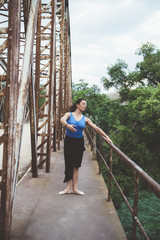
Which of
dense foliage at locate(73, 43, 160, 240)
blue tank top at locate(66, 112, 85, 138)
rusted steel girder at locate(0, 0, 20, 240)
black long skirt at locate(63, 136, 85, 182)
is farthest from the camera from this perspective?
dense foliage at locate(73, 43, 160, 240)

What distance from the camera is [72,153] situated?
3.74 metres

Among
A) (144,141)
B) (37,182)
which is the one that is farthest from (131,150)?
(37,182)

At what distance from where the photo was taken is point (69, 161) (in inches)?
148

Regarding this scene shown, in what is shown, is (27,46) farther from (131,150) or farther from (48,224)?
(131,150)

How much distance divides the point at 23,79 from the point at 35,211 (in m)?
2.03

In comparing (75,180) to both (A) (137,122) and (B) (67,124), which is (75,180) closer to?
(B) (67,124)

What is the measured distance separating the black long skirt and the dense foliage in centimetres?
682

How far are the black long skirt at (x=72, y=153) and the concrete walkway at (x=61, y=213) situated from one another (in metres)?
0.52

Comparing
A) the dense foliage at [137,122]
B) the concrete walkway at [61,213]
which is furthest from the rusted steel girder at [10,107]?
the dense foliage at [137,122]

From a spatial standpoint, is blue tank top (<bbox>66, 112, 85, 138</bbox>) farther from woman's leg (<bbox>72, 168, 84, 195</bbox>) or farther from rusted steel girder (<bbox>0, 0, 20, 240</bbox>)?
rusted steel girder (<bbox>0, 0, 20, 240</bbox>)

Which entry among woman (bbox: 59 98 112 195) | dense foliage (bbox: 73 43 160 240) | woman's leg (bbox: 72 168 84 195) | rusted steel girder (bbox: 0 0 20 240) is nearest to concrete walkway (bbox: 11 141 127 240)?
woman's leg (bbox: 72 168 84 195)

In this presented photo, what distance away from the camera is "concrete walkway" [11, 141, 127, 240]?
8.83 ft

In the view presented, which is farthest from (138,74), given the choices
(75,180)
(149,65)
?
(75,180)

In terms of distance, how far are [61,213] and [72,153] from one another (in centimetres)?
99
